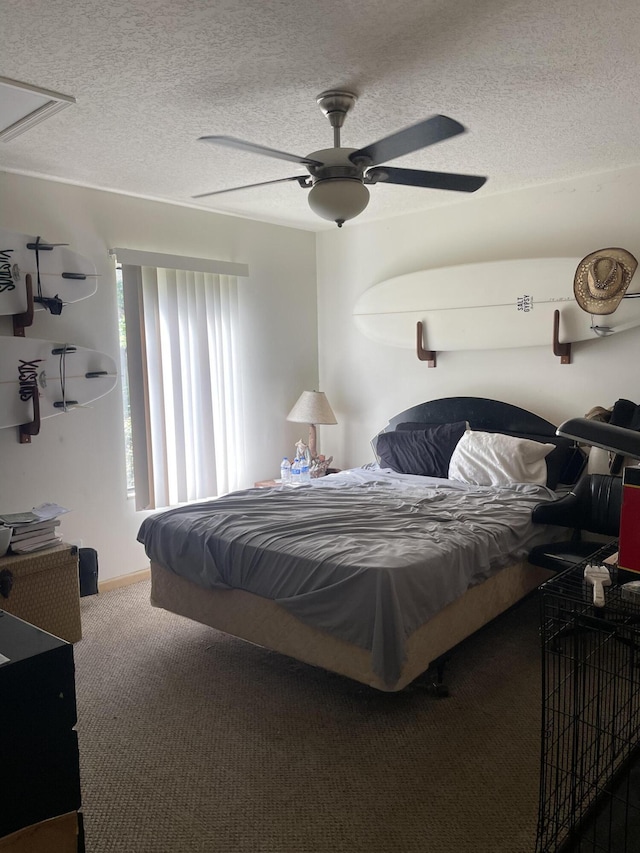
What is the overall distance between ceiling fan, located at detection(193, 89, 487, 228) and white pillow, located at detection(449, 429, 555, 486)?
1.70 m

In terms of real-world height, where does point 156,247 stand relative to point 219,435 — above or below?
above

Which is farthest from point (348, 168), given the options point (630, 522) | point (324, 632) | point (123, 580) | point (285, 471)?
point (123, 580)

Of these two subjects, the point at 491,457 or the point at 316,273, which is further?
the point at 316,273

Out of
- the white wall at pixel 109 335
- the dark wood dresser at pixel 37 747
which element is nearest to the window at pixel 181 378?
the white wall at pixel 109 335

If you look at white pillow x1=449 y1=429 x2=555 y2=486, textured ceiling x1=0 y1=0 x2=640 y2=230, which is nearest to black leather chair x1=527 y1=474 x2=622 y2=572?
white pillow x1=449 y1=429 x2=555 y2=486

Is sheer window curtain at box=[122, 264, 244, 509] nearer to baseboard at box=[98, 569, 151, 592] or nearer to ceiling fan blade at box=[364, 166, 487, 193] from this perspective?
baseboard at box=[98, 569, 151, 592]

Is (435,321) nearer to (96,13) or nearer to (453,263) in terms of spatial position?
(453,263)

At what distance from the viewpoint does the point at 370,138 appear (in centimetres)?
312

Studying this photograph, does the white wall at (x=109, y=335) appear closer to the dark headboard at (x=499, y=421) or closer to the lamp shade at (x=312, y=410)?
the lamp shade at (x=312, y=410)

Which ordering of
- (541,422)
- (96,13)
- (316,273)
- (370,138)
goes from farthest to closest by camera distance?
(316,273) → (541,422) → (370,138) → (96,13)

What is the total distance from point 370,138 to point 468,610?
227 cm

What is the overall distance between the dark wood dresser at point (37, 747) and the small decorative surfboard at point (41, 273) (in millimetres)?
2647

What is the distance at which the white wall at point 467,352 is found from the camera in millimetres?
3779

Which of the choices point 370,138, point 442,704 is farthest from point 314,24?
point 442,704
